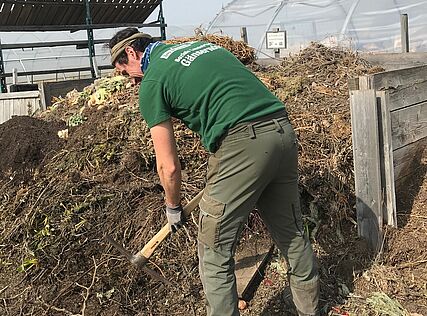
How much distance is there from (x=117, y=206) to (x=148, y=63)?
1.53 metres

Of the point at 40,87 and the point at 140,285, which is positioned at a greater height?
the point at 40,87

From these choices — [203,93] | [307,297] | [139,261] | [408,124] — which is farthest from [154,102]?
[408,124]

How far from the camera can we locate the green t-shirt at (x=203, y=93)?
9.62ft

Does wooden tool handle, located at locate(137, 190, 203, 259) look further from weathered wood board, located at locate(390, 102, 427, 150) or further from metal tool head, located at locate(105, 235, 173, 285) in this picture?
weathered wood board, located at locate(390, 102, 427, 150)

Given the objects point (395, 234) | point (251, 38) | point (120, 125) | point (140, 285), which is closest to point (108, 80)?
point (120, 125)

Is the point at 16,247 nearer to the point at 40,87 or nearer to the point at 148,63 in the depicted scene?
the point at 148,63

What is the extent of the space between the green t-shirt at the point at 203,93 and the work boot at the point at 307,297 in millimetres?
1113

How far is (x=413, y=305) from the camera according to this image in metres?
3.65

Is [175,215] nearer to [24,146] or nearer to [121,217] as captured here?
[121,217]

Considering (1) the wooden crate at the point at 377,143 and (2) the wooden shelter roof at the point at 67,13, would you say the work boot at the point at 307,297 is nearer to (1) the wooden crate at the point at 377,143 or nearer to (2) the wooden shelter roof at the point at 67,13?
(1) the wooden crate at the point at 377,143

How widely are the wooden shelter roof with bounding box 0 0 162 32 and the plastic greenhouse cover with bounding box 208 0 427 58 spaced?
335 centimetres

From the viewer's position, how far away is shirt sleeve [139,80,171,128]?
2.93 metres

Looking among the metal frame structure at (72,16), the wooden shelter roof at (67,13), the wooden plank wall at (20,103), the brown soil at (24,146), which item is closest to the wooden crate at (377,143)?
the brown soil at (24,146)

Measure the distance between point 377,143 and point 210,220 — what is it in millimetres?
1665
